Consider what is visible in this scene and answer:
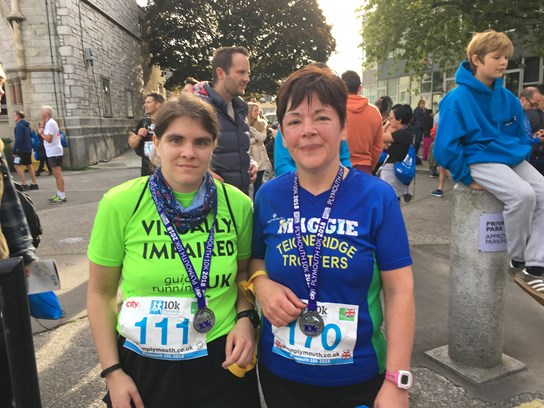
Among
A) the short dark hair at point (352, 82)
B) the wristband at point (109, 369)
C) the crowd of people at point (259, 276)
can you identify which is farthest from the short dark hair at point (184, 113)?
the short dark hair at point (352, 82)

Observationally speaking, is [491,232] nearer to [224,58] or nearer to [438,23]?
[224,58]

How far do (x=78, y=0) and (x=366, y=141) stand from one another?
635 inches

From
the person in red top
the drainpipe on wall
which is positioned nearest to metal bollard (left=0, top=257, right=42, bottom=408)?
the person in red top

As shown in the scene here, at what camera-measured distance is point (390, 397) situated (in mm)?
1490

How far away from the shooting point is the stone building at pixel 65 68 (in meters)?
15.2

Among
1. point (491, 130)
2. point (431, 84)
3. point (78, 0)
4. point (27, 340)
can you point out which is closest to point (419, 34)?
point (431, 84)

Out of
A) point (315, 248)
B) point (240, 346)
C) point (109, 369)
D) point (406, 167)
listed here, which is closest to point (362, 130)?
point (406, 167)

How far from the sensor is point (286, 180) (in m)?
1.77

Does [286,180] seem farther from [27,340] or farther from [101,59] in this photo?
[101,59]

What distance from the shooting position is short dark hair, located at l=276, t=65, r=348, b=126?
159 cm

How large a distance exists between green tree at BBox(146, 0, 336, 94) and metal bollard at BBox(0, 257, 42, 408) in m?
28.5

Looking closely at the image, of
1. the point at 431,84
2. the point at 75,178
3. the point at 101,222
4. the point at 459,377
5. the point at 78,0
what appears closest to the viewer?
the point at 101,222

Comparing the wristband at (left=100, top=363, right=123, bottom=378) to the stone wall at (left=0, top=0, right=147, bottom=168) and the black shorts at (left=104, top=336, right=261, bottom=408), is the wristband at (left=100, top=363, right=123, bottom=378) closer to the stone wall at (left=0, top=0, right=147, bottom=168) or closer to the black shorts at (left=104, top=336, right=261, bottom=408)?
the black shorts at (left=104, top=336, right=261, bottom=408)

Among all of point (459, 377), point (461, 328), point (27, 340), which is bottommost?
point (459, 377)
